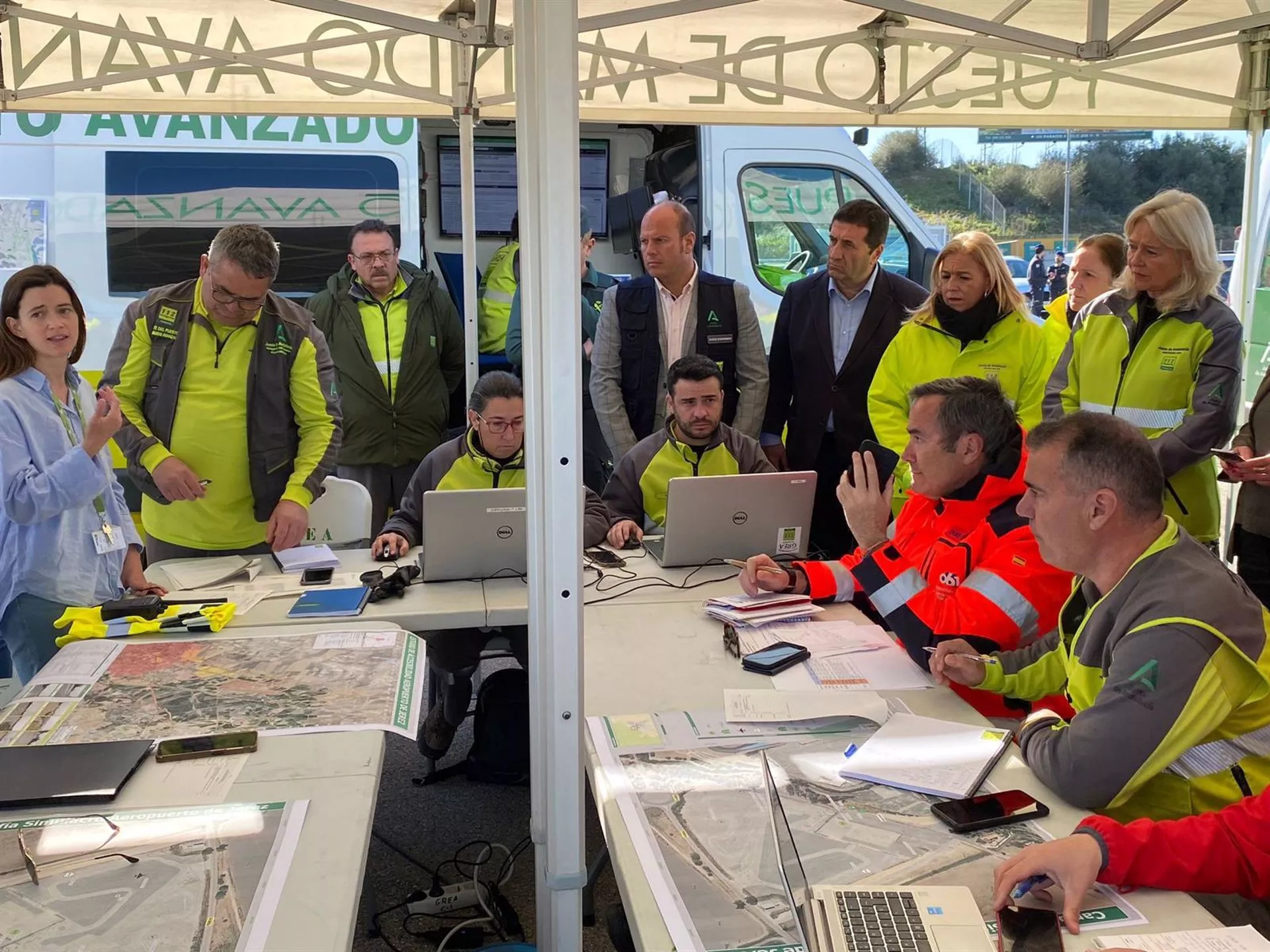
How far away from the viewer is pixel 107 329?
202 inches

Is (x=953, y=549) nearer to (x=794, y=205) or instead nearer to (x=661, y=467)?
(x=661, y=467)

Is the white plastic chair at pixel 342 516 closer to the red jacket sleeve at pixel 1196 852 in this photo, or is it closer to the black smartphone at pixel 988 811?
the black smartphone at pixel 988 811

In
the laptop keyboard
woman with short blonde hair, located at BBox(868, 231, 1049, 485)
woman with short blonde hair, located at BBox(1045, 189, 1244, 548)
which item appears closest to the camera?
the laptop keyboard

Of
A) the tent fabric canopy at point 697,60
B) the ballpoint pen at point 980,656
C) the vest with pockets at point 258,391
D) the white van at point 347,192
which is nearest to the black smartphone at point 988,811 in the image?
the ballpoint pen at point 980,656

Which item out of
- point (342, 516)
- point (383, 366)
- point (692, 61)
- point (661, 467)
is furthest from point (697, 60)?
point (342, 516)

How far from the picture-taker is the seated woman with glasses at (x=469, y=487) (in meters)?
3.20

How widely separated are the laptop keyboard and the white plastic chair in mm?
2490

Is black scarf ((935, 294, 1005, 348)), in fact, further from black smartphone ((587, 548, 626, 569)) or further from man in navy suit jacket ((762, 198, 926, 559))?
black smartphone ((587, 548, 626, 569))

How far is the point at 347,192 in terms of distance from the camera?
5332mm

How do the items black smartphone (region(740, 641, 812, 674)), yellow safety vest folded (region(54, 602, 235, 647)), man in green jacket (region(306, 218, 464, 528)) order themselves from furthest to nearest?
man in green jacket (region(306, 218, 464, 528)) → yellow safety vest folded (region(54, 602, 235, 647)) → black smartphone (region(740, 641, 812, 674))

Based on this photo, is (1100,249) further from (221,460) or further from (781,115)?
(221,460)

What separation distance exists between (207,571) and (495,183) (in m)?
3.60

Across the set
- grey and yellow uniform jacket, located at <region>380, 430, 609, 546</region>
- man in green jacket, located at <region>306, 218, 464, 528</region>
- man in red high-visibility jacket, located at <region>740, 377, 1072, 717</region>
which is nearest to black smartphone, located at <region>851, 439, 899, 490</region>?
man in red high-visibility jacket, located at <region>740, 377, 1072, 717</region>

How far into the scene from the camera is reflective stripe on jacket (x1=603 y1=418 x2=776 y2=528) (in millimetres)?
3467
